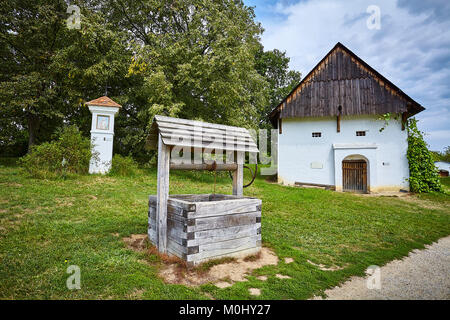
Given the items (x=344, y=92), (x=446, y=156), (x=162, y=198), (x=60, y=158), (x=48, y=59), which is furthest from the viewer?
(x=446, y=156)

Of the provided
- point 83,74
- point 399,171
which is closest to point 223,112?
point 83,74

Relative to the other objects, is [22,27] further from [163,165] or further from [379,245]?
[379,245]

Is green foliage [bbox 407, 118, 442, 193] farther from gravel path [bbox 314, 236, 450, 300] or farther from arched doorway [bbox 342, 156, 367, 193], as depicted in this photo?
gravel path [bbox 314, 236, 450, 300]

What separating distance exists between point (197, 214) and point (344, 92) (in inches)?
614

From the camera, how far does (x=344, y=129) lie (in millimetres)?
16094

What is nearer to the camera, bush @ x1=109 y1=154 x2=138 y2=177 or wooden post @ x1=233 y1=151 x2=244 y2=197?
wooden post @ x1=233 y1=151 x2=244 y2=197

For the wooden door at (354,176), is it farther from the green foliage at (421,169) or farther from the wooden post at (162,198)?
the wooden post at (162,198)

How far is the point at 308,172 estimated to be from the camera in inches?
655

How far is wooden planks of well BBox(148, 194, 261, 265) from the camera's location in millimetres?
3932

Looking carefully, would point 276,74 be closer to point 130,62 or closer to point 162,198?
point 130,62

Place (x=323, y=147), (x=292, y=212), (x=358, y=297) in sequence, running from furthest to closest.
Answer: (x=323, y=147) → (x=292, y=212) → (x=358, y=297)

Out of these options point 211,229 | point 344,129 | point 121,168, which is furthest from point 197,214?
point 344,129

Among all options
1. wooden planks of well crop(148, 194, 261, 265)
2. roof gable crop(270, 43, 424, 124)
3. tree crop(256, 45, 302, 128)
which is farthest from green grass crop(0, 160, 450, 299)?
tree crop(256, 45, 302, 128)
